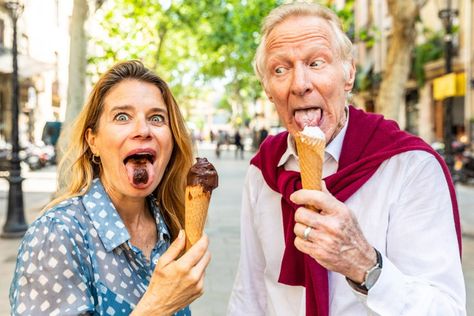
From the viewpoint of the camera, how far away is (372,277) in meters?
1.55

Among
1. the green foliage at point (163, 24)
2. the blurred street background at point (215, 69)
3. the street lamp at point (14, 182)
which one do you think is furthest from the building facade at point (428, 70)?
the street lamp at point (14, 182)

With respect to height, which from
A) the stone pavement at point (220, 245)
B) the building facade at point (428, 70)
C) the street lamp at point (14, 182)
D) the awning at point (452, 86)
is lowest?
the stone pavement at point (220, 245)

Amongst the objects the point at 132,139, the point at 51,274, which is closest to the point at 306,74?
the point at 132,139

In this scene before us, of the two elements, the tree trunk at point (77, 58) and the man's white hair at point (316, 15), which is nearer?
the man's white hair at point (316, 15)

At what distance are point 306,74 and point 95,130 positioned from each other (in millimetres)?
778

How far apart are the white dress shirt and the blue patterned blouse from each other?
49 cm

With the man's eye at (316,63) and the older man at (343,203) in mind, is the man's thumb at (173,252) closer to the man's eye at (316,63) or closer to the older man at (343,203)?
the older man at (343,203)

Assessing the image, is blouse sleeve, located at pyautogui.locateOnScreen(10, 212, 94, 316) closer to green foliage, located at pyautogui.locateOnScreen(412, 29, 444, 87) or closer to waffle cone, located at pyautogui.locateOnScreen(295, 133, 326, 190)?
waffle cone, located at pyautogui.locateOnScreen(295, 133, 326, 190)

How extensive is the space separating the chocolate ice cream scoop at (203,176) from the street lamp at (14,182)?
8.65 m

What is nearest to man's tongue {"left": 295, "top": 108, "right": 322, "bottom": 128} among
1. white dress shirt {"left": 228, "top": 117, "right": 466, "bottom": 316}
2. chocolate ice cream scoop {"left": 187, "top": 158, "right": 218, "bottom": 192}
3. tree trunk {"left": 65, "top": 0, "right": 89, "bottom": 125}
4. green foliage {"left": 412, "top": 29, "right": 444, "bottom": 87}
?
white dress shirt {"left": 228, "top": 117, "right": 466, "bottom": 316}

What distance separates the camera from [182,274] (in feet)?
5.09

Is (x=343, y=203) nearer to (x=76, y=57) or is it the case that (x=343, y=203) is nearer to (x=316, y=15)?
(x=316, y=15)

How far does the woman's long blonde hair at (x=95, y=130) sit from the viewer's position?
80.2 inches

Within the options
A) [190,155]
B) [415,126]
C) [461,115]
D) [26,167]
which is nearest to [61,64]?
[26,167]
